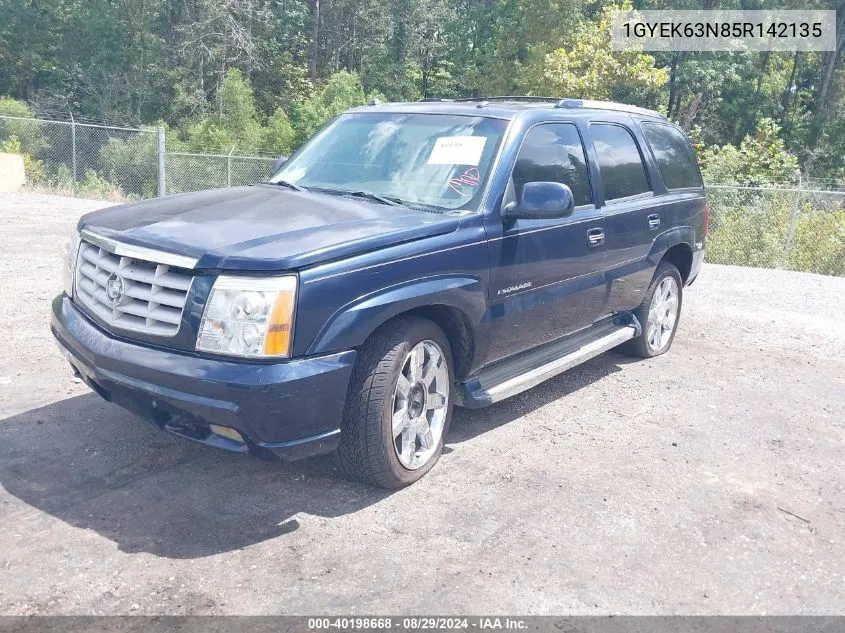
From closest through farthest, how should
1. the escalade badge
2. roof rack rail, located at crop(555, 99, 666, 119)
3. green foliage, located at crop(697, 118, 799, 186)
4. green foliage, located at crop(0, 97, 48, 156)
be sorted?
the escalade badge, roof rack rail, located at crop(555, 99, 666, 119), green foliage, located at crop(697, 118, 799, 186), green foliage, located at crop(0, 97, 48, 156)

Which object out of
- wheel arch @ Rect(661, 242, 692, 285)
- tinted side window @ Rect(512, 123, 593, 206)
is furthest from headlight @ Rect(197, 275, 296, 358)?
wheel arch @ Rect(661, 242, 692, 285)

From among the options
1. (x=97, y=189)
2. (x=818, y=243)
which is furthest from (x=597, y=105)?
(x=97, y=189)

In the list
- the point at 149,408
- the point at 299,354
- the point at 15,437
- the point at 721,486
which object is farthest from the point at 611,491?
the point at 15,437

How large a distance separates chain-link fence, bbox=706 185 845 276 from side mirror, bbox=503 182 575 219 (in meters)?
11.3

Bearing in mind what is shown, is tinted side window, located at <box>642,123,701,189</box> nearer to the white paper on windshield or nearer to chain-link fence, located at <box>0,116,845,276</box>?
the white paper on windshield

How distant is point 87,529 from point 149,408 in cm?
60

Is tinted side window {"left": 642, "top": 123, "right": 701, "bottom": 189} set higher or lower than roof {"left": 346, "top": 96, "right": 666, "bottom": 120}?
lower

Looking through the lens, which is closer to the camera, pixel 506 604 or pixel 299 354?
pixel 506 604

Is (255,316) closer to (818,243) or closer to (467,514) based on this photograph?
(467,514)

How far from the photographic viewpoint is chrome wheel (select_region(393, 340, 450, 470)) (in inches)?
169

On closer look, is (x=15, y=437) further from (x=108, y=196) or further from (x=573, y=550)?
(x=108, y=196)

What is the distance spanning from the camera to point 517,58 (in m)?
36.5

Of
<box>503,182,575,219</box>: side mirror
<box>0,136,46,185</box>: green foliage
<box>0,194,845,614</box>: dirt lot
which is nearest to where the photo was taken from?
<box>0,194,845,614</box>: dirt lot

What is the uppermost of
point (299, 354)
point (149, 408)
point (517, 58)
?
point (517, 58)
